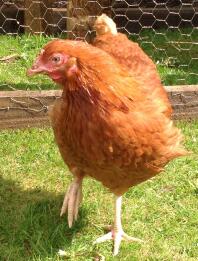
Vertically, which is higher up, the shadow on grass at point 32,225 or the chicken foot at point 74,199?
the chicken foot at point 74,199

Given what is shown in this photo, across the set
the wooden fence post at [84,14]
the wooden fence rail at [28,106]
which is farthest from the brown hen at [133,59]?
the wooden fence post at [84,14]

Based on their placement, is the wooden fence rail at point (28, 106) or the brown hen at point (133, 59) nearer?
the brown hen at point (133, 59)

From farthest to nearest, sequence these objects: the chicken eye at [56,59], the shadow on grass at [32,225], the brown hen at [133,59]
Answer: the shadow on grass at [32,225] < the brown hen at [133,59] < the chicken eye at [56,59]

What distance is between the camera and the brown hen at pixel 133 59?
7.04 feet

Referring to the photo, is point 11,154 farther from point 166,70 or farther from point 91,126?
point 166,70

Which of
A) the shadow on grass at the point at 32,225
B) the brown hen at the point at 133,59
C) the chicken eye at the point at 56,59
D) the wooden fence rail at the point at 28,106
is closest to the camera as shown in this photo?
the chicken eye at the point at 56,59

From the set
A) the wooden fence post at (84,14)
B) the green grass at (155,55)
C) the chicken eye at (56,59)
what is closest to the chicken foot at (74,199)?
the chicken eye at (56,59)

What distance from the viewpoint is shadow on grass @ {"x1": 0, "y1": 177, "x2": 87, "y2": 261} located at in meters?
2.26

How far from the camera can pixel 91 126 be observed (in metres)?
1.86

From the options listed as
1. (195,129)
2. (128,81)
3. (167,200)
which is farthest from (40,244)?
(195,129)

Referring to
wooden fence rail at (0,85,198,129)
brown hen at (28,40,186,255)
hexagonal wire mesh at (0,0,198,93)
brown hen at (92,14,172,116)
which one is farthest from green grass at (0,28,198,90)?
brown hen at (28,40,186,255)

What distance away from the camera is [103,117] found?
6.05 ft

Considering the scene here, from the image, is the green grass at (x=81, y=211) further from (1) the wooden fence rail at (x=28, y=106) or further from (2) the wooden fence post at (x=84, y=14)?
(2) the wooden fence post at (x=84, y=14)

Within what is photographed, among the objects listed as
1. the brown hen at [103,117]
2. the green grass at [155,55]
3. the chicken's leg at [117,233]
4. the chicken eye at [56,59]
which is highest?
the chicken eye at [56,59]
